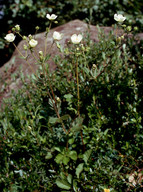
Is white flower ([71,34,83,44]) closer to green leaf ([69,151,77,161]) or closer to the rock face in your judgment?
green leaf ([69,151,77,161])

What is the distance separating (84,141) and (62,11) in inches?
170

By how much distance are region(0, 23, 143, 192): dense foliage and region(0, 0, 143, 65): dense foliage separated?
2.95 meters

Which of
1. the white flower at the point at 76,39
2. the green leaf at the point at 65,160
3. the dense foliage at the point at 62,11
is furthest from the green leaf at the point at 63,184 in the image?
the dense foliage at the point at 62,11

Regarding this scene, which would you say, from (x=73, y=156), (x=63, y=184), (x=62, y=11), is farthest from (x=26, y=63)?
(x=62, y=11)

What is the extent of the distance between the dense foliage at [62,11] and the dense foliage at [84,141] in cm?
295

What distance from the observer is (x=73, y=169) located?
2113 millimetres

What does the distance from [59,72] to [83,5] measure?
3.15 m

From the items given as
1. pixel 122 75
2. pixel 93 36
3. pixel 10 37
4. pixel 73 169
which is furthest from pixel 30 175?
pixel 93 36

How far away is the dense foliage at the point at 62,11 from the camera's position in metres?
5.08

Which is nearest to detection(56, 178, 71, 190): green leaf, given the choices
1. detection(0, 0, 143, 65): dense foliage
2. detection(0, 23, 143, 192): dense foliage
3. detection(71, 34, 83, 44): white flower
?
detection(0, 23, 143, 192): dense foliage

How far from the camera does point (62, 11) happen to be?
5.46 meters

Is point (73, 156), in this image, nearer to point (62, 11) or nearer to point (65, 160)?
point (65, 160)

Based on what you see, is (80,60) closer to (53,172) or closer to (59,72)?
(59,72)

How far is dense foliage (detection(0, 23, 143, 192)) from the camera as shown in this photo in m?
1.92
